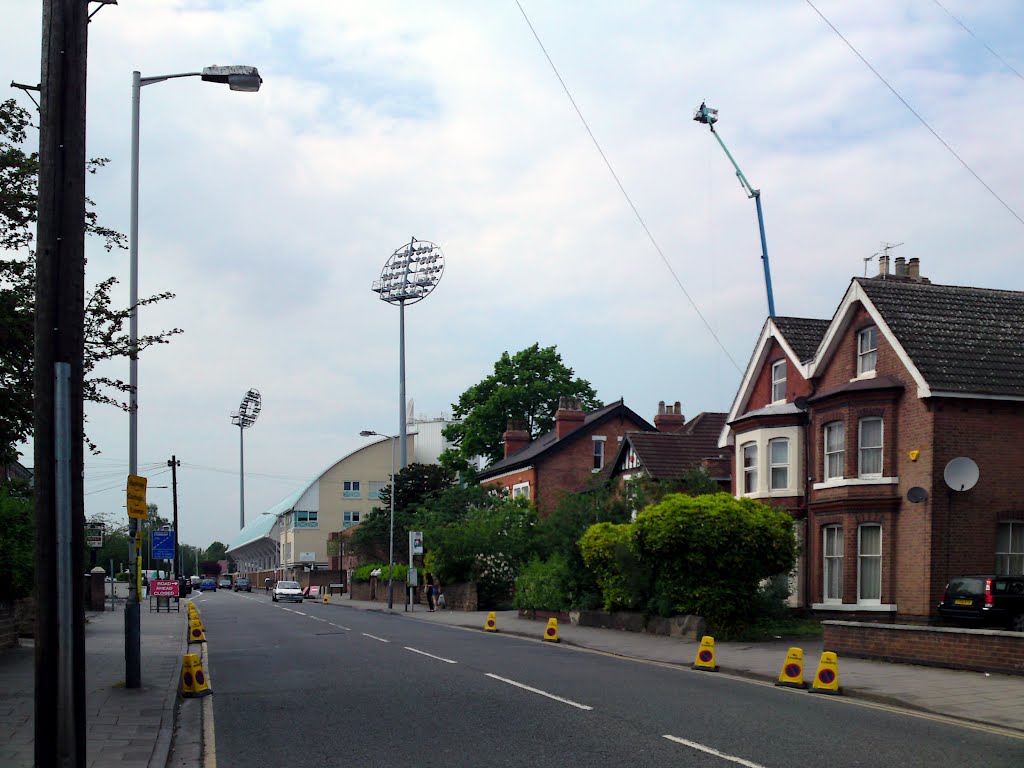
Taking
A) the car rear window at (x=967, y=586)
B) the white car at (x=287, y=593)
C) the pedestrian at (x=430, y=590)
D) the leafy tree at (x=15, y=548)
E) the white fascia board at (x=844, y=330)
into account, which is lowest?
the white car at (x=287, y=593)

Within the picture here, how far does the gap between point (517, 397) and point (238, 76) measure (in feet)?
186

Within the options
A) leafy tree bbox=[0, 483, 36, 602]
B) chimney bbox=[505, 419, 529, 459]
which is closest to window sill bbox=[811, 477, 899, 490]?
leafy tree bbox=[0, 483, 36, 602]

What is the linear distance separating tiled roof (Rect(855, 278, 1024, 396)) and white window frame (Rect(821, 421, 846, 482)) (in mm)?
3135

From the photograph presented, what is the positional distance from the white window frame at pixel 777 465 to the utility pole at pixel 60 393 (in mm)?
26440

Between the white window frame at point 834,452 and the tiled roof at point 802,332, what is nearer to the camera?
the white window frame at point 834,452

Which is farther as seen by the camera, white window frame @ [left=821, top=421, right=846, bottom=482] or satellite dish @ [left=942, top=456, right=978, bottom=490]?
white window frame @ [left=821, top=421, right=846, bottom=482]

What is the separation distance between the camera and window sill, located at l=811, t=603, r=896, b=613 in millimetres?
27844

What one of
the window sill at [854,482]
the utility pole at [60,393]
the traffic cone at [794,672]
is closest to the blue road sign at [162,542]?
the window sill at [854,482]

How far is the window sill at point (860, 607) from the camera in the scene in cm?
2784

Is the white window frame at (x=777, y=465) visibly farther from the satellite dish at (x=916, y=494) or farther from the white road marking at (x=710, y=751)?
the white road marking at (x=710, y=751)

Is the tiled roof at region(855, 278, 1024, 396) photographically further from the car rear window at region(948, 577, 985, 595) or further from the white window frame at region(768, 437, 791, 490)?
the white window frame at region(768, 437, 791, 490)

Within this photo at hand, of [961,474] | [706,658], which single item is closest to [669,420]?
[961,474]

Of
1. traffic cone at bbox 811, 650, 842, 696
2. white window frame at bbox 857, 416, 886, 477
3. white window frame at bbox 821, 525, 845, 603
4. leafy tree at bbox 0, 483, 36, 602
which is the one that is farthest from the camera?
white window frame at bbox 821, 525, 845, 603

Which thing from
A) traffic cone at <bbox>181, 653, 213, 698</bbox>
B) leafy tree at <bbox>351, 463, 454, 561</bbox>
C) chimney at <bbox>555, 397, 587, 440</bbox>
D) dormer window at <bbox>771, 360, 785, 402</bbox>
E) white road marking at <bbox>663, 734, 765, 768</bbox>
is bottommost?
leafy tree at <bbox>351, 463, 454, 561</bbox>
